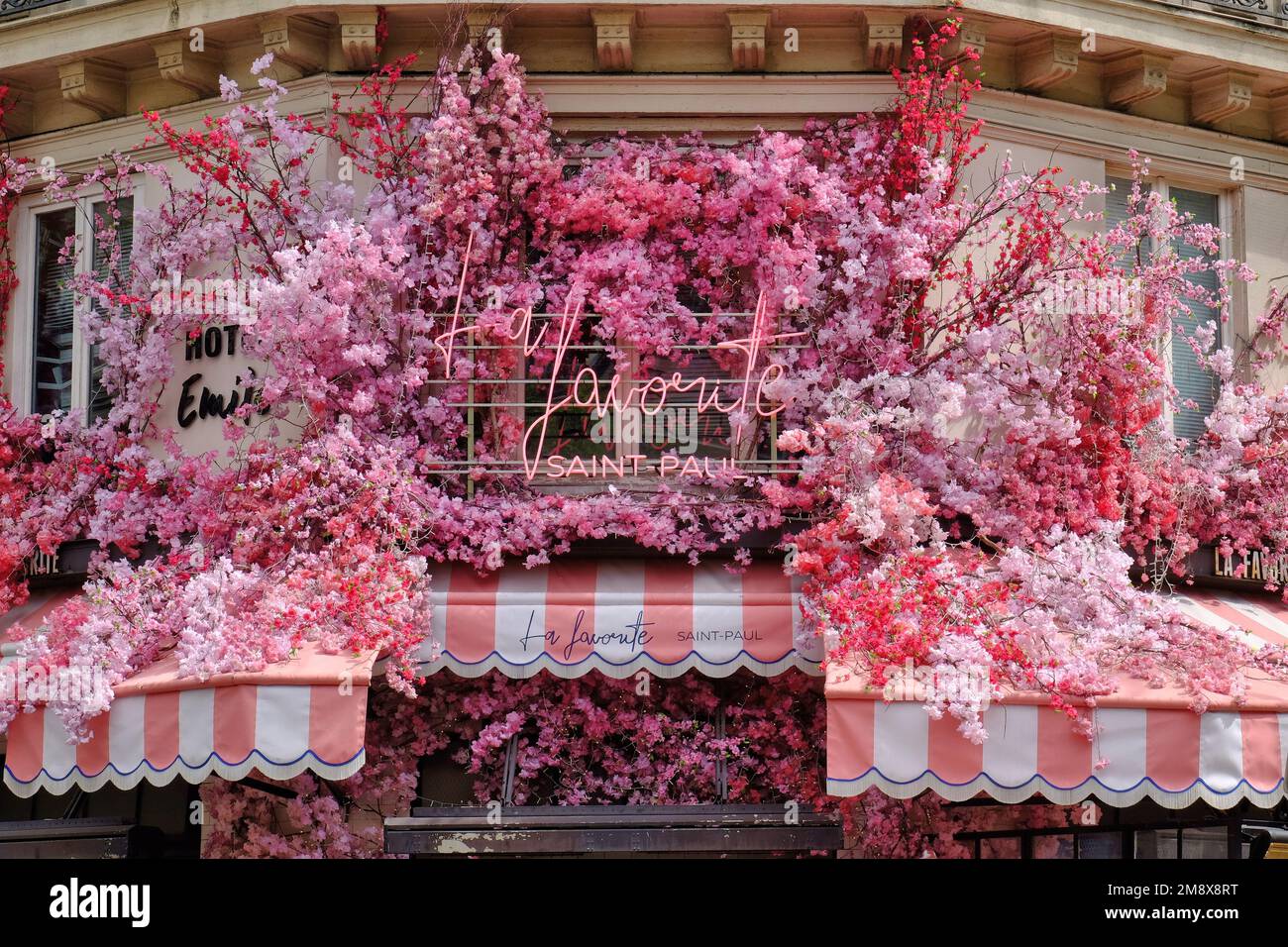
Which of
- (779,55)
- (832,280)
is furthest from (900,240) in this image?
(779,55)

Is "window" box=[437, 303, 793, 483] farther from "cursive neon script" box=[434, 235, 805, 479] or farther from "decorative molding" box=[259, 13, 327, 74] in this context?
"decorative molding" box=[259, 13, 327, 74]

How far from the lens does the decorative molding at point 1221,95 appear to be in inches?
484

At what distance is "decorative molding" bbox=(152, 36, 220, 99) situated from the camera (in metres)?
12.1

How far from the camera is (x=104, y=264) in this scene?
41.7ft

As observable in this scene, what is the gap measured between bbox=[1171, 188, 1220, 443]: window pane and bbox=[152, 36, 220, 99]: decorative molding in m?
7.70

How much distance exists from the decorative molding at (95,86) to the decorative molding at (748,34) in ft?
16.3

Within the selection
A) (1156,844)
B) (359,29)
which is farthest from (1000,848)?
(359,29)

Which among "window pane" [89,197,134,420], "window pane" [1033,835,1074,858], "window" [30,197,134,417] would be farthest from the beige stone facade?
"window pane" [1033,835,1074,858]

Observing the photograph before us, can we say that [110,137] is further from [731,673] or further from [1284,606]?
[1284,606]

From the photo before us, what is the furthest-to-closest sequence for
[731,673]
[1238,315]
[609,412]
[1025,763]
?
[1238,315] < [609,412] < [731,673] < [1025,763]

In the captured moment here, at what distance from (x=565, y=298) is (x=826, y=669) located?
332cm

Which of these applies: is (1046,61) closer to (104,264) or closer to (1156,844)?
(1156,844)

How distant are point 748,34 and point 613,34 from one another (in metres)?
1.00

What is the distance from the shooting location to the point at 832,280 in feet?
37.3
